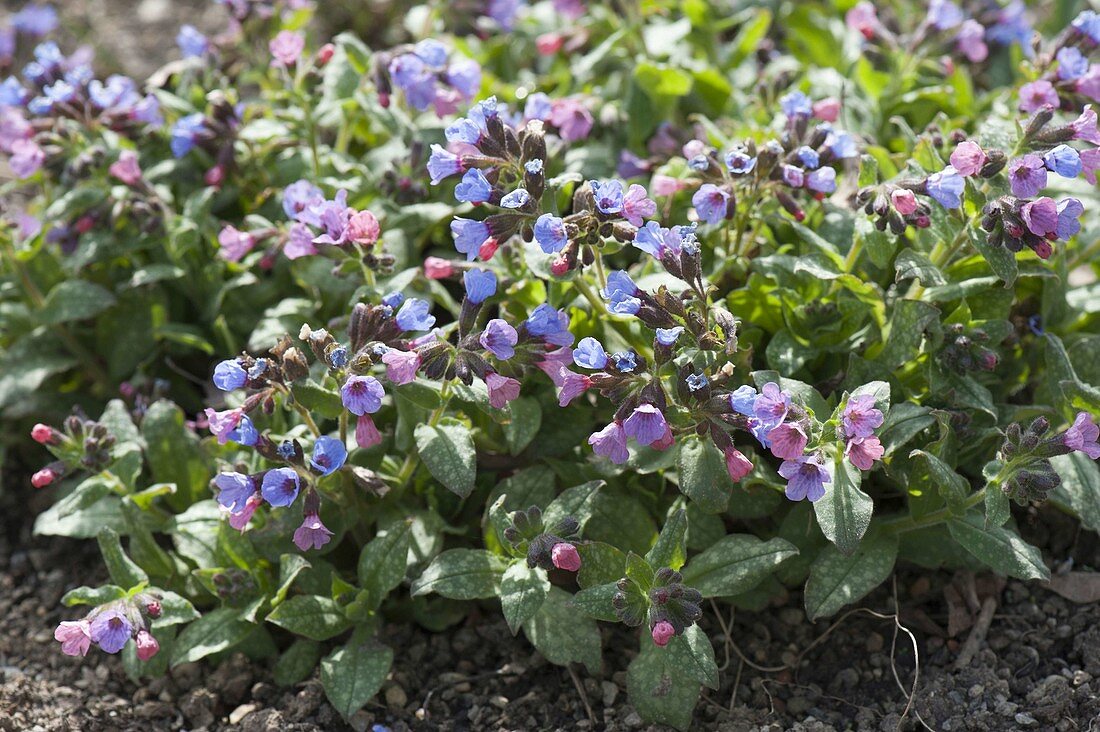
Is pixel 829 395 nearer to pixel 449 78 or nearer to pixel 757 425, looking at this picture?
pixel 757 425

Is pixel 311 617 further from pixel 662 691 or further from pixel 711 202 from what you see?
pixel 711 202

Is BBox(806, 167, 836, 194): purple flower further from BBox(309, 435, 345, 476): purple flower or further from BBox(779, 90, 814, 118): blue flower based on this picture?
BBox(309, 435, 345, 476): purple flower

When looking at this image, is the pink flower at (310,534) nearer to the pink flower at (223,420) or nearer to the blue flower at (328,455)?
the blue flower at (328,455)

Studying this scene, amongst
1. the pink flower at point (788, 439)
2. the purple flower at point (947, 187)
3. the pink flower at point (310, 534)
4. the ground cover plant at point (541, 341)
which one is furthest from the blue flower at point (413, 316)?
the purple flower at point (947, 187)

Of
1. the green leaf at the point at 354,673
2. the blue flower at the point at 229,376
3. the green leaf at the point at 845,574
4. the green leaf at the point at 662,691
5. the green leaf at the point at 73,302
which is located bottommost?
the green leaf at the point at 662,691

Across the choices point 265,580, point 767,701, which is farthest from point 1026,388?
point 265,580

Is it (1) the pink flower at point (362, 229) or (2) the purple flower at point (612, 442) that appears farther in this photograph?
(1) the pink flower at point (362, 229)

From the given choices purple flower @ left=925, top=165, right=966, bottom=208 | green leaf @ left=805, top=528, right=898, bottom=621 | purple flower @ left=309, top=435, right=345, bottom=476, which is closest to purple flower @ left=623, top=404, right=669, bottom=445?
green leaf @ left=805, top=528, right=898, bottom=621
